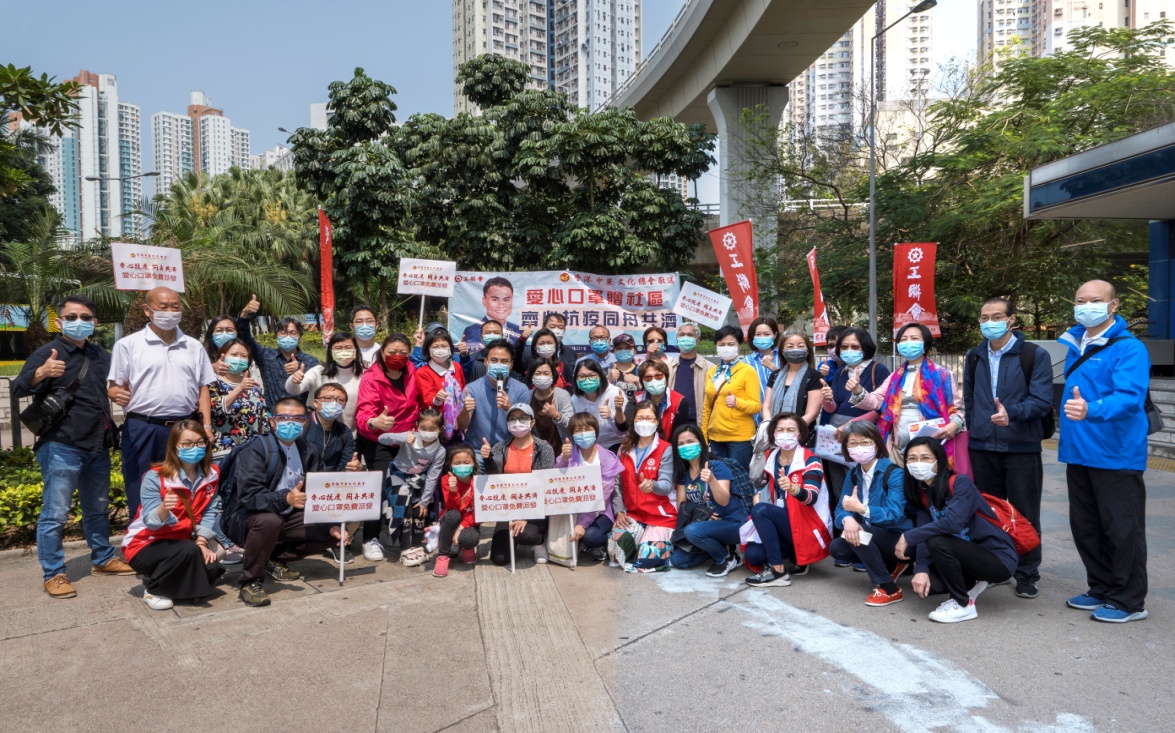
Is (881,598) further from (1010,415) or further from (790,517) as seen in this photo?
(1010,415)

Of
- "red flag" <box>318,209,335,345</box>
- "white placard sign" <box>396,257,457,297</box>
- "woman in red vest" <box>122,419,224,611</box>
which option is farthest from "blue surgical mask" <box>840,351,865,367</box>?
"red flag" <box>318,209,335,345</box>

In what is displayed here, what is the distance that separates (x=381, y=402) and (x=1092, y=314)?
4744mm

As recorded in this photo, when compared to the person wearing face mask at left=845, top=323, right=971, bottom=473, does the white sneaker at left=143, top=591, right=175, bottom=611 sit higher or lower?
lower

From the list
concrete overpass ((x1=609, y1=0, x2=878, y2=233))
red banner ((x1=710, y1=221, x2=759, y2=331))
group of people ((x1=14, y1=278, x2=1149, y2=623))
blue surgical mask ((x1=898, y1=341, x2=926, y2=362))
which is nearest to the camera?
group of people ((x1=14, y1=278, x2=1149, y2=623))

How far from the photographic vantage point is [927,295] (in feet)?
43.0

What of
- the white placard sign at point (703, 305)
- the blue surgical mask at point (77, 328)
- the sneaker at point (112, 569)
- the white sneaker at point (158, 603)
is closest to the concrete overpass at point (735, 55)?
the white placard sign at point (703, 305)

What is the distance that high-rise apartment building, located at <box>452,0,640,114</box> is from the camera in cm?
12069

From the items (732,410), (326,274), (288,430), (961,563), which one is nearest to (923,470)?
(961,563)

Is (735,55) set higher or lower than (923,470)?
higher

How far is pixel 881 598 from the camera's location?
17.2ft

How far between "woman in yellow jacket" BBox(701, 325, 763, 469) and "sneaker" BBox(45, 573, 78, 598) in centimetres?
452

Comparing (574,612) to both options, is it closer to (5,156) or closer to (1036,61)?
(5,156)

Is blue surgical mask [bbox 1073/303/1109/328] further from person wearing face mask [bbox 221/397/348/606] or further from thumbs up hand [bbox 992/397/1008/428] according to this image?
person wearing face mask [bbox 221/397/348/606]

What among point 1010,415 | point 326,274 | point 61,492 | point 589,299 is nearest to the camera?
point 1010,415
